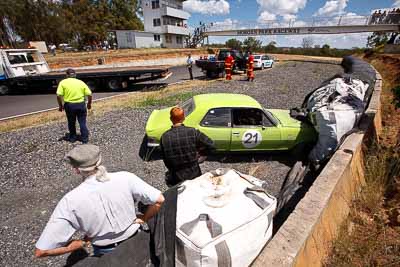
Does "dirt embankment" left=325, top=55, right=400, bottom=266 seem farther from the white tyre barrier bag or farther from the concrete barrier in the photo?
the white tyre barrier bag

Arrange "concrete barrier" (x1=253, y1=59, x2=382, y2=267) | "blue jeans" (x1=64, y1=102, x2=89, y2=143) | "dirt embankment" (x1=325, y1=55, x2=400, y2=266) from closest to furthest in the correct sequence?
"concrete barrier" (x1=253, y1=59, x2=382, y2=267), "dirt embankment" (x1=325, y1=55, x2=400, y2=266), "blue jeans" (x1=64, y1=102, x2=89, y2=143)

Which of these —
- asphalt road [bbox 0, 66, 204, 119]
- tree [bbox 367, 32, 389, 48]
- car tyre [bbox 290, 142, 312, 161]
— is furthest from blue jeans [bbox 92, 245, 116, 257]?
tree [bbox 367, 32, 389, 48]

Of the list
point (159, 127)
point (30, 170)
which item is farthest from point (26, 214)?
point (159, 127)

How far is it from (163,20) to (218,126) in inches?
1765

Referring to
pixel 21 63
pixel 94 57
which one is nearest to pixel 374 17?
pixel 94 57

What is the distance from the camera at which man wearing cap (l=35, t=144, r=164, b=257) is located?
5.57 feet

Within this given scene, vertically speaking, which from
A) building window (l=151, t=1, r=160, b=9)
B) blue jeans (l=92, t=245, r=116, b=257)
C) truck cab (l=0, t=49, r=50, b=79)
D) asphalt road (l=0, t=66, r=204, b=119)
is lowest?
asphalt road (l=0, t=66, r=204, b=119)

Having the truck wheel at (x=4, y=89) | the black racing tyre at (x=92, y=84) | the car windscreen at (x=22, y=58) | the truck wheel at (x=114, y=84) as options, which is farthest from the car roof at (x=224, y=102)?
the truck wheel at (x=4, y=89)

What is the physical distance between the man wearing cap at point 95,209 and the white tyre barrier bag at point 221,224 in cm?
36

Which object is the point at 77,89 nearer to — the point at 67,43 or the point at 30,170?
the point at 30,170

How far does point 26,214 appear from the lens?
12.2 feet

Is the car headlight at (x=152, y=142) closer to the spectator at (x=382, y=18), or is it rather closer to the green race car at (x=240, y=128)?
the green race car at (x=240, y=128)

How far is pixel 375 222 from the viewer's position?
9.41 ft

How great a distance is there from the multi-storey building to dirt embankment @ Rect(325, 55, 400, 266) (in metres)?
45.1
